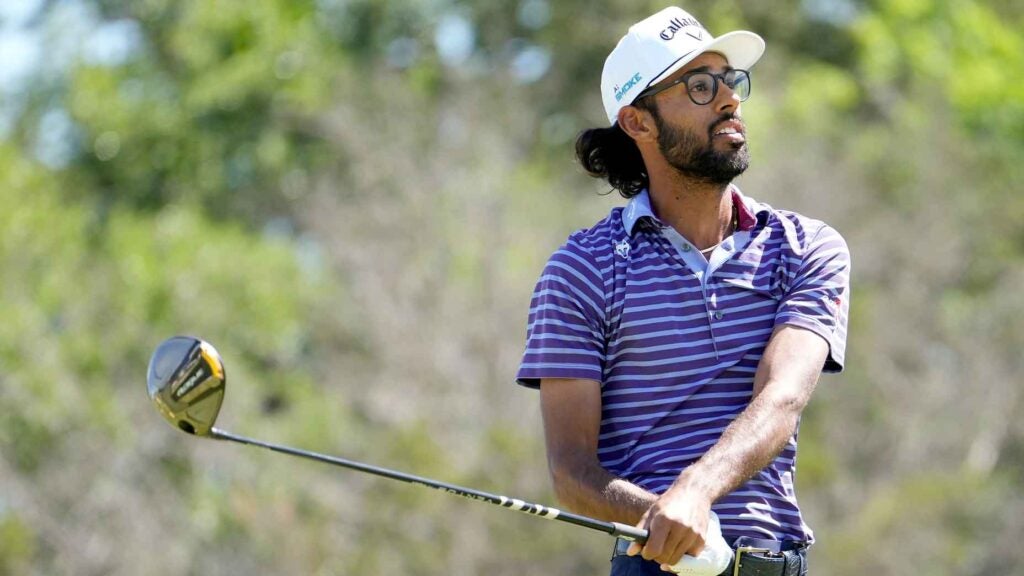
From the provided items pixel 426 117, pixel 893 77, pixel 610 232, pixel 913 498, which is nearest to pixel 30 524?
pixel 426 117

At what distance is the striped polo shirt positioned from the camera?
15.4ft

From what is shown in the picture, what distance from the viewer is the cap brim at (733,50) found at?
4918mm

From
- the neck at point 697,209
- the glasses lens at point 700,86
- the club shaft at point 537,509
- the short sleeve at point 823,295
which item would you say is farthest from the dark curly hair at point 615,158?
the club shaft at point 537,509

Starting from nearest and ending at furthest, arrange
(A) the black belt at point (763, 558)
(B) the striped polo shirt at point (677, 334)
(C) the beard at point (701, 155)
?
(A) the black belt at point (763, 558), (B) the striped polo shirt at point (677, 334), (C) the beard at point (701, 155)

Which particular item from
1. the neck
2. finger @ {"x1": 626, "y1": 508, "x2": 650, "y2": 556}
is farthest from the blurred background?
finger @ {"x1": 626, "y1": 508, "x2": 650, "y2": 556}

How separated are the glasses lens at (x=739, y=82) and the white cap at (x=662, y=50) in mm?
26

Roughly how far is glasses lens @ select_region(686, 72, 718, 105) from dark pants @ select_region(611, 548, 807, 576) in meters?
1.22

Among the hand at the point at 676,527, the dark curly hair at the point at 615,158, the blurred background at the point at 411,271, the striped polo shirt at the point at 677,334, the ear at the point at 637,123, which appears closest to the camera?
the hand at the point at 676,527

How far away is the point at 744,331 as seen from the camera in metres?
4.75

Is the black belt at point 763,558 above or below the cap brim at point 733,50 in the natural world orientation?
below

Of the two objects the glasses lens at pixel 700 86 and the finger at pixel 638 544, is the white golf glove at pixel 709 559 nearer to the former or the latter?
the finger at pixel 638 544

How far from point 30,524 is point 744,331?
19.0 m

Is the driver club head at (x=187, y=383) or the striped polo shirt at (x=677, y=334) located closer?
the striped polo shirt at (x=677, y=334)

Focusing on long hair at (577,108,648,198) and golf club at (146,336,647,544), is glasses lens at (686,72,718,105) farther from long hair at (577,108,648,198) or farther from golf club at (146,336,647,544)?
golf club at (146,336,647,544)
